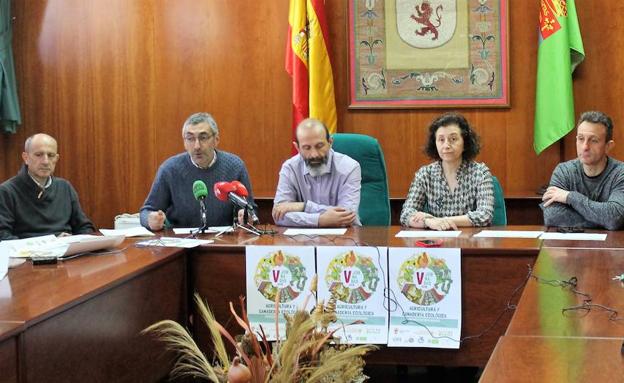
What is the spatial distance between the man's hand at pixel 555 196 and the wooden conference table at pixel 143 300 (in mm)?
170

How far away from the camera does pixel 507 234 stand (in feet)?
11.3

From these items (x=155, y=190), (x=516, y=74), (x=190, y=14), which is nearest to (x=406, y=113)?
(x=516, y=74)

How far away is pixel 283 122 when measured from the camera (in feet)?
18.6

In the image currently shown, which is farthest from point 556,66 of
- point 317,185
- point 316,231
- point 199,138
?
point 199,138

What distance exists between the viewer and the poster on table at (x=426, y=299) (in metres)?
3.02

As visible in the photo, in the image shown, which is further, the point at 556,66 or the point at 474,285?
the point at 556,66

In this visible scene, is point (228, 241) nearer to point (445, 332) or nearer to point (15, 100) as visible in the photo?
point (445, 332)

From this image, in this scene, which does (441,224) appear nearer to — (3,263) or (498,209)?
A: (498,209)

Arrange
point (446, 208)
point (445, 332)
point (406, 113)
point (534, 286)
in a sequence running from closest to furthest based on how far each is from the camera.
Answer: point (534, 286)
point (445, 332)
point (446, 208)
point (406, 113)

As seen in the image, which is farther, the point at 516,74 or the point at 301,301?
the point at 516,74

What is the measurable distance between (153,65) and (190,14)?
0.43m

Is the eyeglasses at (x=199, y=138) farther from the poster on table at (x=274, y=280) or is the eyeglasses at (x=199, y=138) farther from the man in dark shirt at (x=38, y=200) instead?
the poster on table at (x=274, y=280)

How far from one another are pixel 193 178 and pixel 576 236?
5.97ft

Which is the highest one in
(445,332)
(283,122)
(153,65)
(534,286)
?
(153,65)
